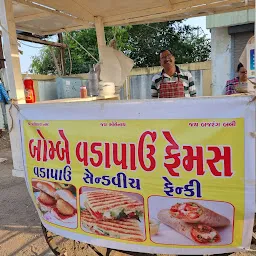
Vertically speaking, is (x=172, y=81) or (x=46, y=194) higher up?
(x=172, y=81)

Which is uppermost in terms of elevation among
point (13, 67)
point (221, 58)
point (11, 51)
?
point (221, 58)

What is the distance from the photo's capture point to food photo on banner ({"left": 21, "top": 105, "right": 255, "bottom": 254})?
Result: 52.5 inches

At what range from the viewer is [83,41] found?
11.8 metres

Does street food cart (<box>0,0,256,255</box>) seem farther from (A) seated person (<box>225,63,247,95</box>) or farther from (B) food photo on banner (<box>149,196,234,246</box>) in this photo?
(A) seated person (<box>225,63,247,95</box>)

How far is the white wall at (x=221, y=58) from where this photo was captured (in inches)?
337

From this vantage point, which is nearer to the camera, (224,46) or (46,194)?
(46,194)

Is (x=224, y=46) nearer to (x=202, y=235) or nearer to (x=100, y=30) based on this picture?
(x=100, y=30)

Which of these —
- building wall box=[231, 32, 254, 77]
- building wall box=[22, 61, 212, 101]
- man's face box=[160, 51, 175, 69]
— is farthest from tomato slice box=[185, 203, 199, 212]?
building wall box=[231, 32, 254, 77]

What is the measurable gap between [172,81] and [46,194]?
2096 millimetres

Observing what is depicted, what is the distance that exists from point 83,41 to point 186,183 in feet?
37.9

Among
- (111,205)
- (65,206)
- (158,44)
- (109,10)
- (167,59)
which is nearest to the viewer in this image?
(111,205)

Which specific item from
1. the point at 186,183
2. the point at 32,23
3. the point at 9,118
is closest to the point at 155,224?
the point at 186,183

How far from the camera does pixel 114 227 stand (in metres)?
1.63

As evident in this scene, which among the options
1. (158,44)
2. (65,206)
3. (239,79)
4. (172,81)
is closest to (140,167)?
(65,206)
